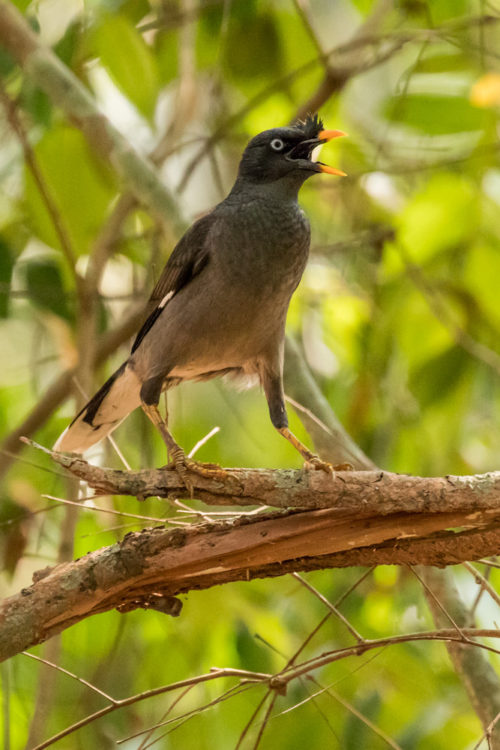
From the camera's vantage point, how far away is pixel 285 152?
3883 millimetres

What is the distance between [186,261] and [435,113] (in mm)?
1858

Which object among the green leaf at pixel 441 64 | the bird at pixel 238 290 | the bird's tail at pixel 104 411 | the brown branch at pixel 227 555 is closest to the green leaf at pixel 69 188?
the bird at pixel 238 290

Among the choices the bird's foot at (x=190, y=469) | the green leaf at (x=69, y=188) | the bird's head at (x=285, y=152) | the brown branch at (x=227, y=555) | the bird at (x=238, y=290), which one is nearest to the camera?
the brown branch at (x=227, y=555)

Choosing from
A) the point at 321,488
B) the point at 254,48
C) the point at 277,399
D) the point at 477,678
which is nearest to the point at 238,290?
the point at 277,399

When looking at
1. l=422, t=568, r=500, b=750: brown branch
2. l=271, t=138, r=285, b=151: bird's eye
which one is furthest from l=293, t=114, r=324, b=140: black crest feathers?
l=422, t=568, r=500, b=750: brown branch

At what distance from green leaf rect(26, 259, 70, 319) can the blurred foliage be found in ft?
0.04

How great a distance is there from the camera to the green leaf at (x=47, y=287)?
191 inches

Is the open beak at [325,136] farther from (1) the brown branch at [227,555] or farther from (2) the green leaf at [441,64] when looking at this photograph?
(1) the brown branch at [227,555]

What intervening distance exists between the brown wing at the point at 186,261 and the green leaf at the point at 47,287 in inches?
44.7

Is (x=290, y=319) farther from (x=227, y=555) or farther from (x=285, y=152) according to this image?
(x=227, y=555)

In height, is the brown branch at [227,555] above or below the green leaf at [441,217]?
below

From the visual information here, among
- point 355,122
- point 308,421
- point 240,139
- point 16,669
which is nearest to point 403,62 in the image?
point 355,122

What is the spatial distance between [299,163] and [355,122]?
8.40 feet

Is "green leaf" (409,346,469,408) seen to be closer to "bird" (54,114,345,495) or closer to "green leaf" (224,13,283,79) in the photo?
"bird" (54,114,345,495)
